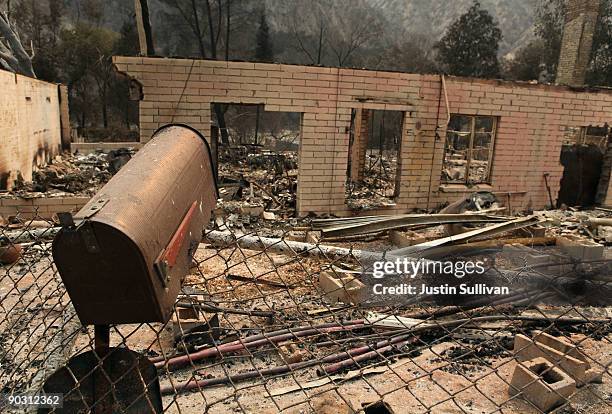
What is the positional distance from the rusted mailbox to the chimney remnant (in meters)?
15.3

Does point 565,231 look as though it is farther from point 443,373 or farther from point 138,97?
point 138,97

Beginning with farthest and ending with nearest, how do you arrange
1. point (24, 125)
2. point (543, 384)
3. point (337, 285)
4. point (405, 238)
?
point (24, 125)
point (405, 238)
point (337, 285)
point (543, 384)

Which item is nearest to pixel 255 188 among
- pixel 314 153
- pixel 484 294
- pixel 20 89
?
pixel 314 153

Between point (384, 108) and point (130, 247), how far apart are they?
8125 mm

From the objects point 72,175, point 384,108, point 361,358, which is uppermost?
point 384,108

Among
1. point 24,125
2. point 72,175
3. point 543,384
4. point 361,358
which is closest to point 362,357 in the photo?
point 361,358

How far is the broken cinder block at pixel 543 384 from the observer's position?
2391 mm

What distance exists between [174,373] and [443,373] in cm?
195

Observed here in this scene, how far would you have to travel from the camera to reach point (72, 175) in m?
11.4

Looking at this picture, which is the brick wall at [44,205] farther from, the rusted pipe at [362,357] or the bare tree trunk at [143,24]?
the rusted pipe at [362,357]

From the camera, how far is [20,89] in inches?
433

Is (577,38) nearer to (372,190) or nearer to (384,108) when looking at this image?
(372,190)

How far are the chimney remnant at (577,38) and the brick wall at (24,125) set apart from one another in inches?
603

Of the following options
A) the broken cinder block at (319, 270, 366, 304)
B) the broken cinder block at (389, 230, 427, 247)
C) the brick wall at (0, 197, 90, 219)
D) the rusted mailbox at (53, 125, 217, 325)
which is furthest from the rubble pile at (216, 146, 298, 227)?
the rusted mailbox at (53, 125, 217, 325)
